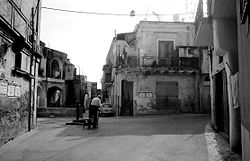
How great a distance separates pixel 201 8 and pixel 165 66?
44.6ft

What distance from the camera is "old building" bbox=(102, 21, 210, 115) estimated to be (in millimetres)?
24016

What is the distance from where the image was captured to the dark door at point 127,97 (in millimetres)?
26172

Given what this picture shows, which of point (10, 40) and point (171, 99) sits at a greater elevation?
point (10, 40)

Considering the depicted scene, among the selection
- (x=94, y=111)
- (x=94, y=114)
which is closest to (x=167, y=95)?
(x=94, y=111)

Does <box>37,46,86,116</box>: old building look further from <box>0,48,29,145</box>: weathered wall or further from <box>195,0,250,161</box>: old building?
<box>195,0,250,161</box>: old building

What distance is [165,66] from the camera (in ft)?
79.9

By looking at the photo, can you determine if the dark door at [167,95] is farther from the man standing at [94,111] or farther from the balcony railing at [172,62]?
the man standing at [94,111]

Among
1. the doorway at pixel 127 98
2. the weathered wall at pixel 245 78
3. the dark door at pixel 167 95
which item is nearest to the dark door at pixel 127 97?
the doorway at pixel 127 98

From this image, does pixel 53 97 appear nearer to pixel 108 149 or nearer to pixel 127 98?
pixel 127 98

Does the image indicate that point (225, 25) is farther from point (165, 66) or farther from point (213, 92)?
point (165, 66)

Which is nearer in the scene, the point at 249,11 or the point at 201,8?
the point at 249,11

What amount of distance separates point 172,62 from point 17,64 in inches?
692

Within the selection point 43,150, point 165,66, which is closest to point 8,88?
point 43,150

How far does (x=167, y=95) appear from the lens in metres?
24.3
